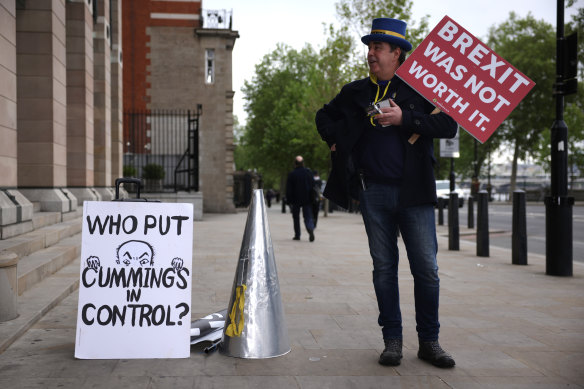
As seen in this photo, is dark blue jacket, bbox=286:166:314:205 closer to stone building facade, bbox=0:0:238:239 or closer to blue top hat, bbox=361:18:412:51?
stone building facade, bbox=0:0:238:239

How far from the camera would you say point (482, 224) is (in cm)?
995

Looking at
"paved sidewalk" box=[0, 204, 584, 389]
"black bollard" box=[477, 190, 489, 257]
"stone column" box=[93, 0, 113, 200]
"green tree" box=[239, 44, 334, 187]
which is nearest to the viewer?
"paved sidewalk" box=[0, 204, 584, 389]

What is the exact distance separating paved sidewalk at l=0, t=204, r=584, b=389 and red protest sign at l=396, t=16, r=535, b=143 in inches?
58.5

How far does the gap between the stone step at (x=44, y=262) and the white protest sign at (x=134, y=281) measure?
1934 mm

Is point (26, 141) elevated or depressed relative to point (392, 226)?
elevated

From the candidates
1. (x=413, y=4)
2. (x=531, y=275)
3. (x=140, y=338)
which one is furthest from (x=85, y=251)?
(x=413, y=4)

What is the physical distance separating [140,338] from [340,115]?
1.97m

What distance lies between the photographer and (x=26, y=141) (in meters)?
9.74

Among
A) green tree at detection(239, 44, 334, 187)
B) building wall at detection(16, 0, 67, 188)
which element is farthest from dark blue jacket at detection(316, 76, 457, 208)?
green tree at detection(239, 44, 334, 187)

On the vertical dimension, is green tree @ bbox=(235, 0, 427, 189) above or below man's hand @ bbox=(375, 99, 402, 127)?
above

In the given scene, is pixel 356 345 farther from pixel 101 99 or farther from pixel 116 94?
pixel 116 94

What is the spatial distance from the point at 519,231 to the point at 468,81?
5638mm

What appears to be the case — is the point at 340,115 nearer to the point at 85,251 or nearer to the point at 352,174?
the point at 352,174

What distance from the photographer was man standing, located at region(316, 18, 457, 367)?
147 inches
